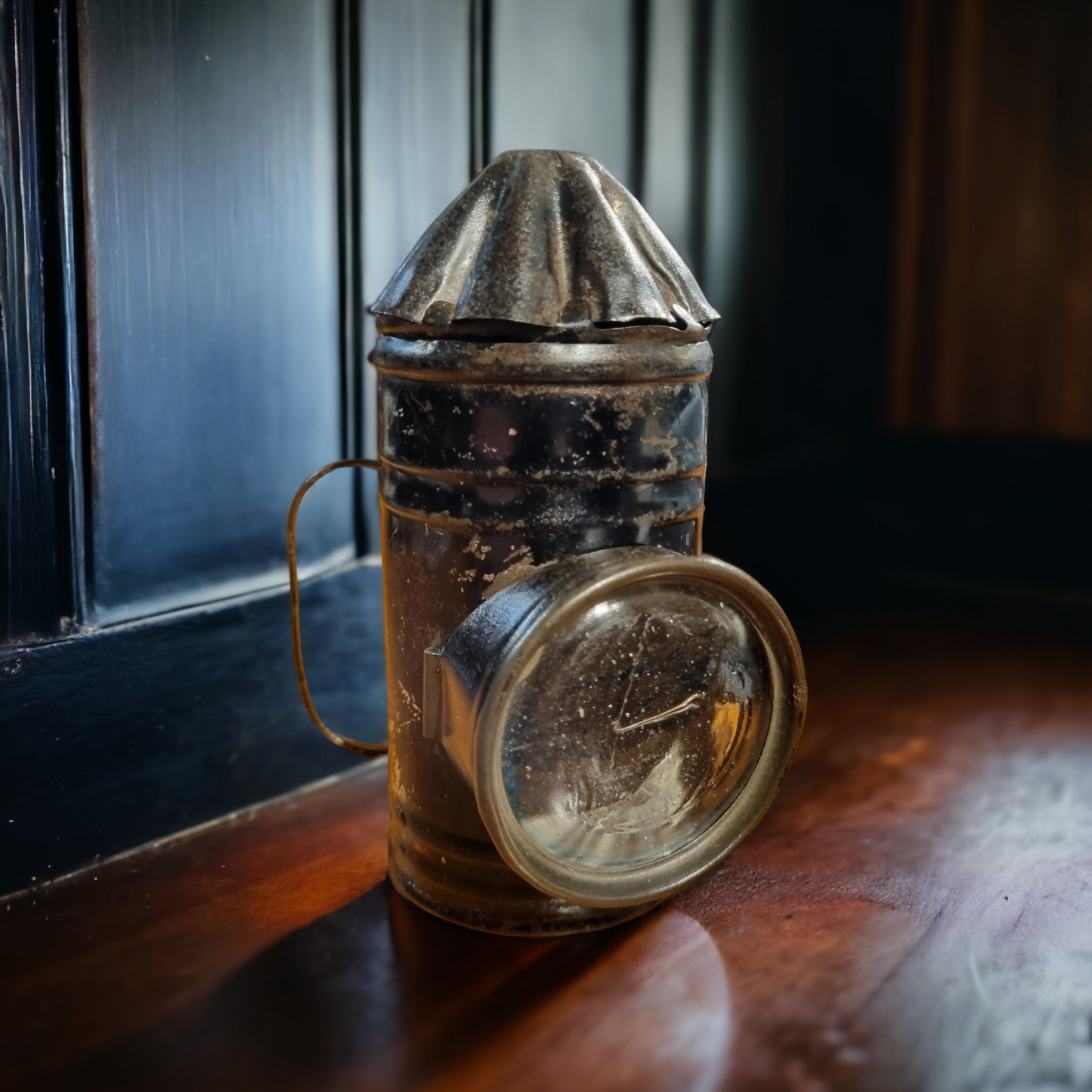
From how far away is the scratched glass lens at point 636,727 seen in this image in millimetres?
1611

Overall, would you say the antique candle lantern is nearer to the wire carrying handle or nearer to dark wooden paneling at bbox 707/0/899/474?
the wire carrying handle

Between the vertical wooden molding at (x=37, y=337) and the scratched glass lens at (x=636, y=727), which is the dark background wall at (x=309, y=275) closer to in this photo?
the vertical wooden molding at (x=37, y=337)

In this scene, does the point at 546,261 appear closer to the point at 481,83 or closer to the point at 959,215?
the point at 481,83

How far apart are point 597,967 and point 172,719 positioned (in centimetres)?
81

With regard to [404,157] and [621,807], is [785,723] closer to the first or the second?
[621,807]

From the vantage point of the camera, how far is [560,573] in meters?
1.58

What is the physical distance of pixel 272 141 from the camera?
2061 millimetres

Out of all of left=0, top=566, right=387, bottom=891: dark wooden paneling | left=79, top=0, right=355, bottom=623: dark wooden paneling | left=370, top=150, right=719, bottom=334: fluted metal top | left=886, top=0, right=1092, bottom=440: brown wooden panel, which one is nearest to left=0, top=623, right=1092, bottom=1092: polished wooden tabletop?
left=0, top=566, right=387, bottom=891: dark wooden paneling

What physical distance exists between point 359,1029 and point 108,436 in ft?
3.11

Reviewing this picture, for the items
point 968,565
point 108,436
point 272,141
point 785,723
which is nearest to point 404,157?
point 272,141

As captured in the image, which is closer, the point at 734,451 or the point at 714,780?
the point at 714,780

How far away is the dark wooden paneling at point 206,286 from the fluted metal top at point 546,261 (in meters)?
0.44

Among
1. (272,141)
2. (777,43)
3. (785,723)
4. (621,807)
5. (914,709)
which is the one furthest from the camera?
(777,43)

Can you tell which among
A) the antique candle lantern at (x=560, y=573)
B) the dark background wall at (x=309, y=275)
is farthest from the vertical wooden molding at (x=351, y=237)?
the antique candle lantern at (x=560, y=573)
